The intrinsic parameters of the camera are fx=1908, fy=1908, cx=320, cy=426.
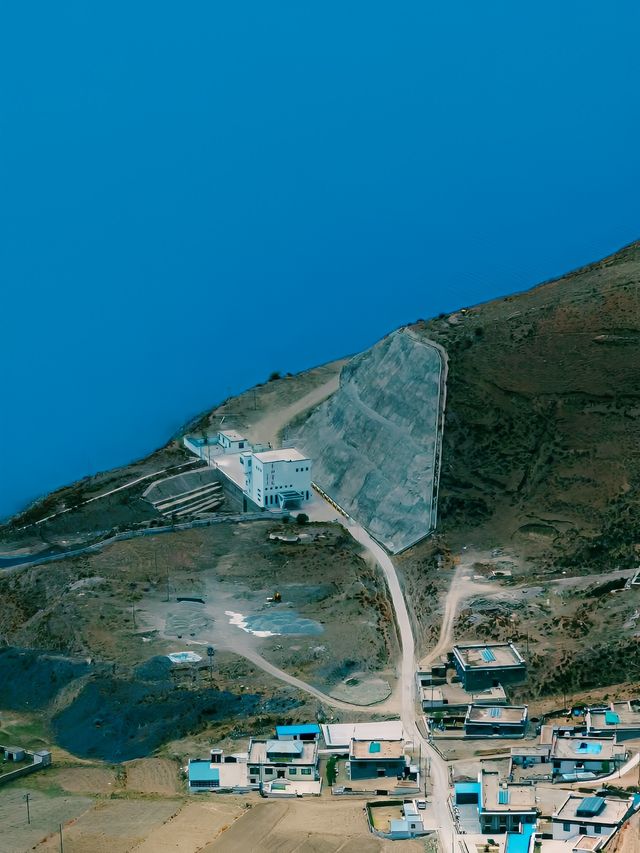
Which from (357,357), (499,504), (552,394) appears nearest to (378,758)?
(499,504)

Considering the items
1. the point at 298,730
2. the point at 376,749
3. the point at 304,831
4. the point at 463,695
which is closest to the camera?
the point at 304,831

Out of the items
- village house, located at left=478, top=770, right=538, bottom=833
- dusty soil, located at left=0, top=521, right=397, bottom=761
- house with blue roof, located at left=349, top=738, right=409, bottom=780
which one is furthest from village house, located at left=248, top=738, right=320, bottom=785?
village house, located at left=478, top=770, right=538, bottom=833

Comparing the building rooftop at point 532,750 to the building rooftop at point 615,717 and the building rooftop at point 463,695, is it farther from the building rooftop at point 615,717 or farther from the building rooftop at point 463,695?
the building rooftop at point 463,695

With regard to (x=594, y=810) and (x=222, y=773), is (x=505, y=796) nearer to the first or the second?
(x=594, y=810)

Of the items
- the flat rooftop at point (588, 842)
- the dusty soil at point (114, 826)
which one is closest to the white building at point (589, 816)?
the flat rooftop at point (588, 842)

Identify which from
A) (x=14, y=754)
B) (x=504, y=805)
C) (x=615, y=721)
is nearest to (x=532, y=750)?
(x=615, y=721)

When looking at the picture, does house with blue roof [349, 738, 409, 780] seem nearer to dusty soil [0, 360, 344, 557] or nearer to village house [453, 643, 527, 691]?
village house [453, 643, 527, 691]

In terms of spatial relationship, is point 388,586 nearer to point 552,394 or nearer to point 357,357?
point 552,394

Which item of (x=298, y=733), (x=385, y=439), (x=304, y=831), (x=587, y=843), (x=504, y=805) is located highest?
(x=385, y=439)
